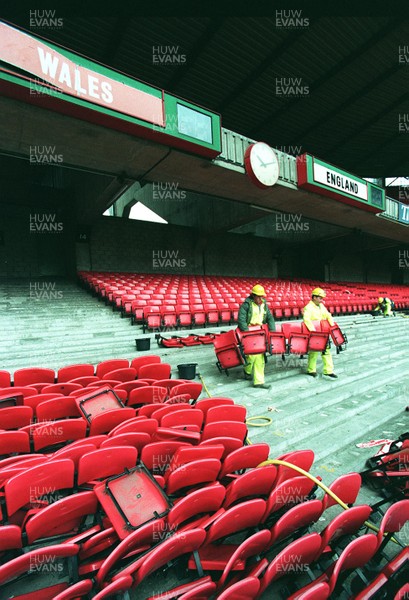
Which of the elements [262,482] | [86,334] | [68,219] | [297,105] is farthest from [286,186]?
[262,482]

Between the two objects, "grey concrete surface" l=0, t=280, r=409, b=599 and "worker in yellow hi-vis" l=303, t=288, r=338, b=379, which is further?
"worker in yellow hi-vis" l=303, t=288, r=338, b=379

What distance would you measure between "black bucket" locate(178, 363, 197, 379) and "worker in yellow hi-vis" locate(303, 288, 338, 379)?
2359mm

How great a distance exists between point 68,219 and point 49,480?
1333 centimetres

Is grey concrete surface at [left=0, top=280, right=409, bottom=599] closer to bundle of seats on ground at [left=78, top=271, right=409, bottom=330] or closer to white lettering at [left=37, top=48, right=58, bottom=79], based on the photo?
bundle of seats on ground at [left=78, top=271, right=409, bottom=330]

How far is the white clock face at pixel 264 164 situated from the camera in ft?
30.5

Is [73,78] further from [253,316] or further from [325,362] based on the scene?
[325,362]

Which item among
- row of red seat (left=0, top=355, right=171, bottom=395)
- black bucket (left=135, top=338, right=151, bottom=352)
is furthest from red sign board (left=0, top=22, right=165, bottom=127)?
row of red seat (left=0, top=355, right=171, bottom=395)

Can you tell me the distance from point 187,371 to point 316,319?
295 centimetres

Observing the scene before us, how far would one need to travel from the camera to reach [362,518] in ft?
6.44

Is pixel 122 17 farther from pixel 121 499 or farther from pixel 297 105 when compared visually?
pixel 121 499

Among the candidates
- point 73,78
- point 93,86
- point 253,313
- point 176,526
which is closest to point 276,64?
point 93,86

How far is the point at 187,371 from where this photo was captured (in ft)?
17.0

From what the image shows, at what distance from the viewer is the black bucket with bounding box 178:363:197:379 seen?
5164 mm

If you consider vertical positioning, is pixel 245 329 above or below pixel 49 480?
above
